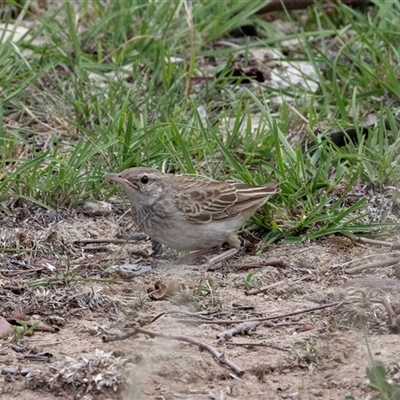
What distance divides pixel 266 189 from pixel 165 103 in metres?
2.03

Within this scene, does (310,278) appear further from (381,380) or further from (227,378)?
(381,380)

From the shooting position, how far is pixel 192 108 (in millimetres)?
9617

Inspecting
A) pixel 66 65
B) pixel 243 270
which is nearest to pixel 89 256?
pixel 243 270

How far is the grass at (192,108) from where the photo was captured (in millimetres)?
8188

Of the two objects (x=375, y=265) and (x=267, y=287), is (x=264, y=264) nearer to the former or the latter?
(x=267, y=287)

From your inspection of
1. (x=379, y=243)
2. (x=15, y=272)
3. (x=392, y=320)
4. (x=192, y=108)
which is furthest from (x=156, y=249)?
(x=392, y=320)

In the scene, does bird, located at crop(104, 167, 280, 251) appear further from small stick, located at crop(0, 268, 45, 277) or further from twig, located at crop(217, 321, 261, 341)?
twig, located at crop(217, 321, 261, 341)

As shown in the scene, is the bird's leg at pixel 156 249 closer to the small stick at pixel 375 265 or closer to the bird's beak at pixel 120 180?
the bird's beak at pixel 120 180

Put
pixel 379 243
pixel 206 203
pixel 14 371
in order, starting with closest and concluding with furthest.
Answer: pixel 14 371
pixel 379 243
pixel 206 203

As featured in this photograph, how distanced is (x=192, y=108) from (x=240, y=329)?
11.8 feet

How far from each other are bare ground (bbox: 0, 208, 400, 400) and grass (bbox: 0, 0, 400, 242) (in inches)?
13.1

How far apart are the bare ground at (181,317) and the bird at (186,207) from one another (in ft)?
0.76

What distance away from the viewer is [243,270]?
7.53 m

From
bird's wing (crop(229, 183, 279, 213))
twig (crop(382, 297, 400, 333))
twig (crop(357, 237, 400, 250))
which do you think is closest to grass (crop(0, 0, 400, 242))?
twig (crop(357, 237, 400, 250))
